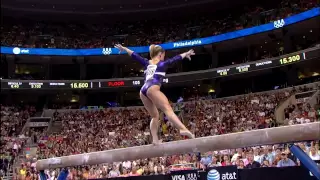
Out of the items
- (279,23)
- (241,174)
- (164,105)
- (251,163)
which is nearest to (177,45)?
(279,23)

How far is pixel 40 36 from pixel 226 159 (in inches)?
990

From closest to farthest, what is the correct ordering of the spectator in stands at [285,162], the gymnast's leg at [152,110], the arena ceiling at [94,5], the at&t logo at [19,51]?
the gymnast's leg at [152,110], the spectator in stands at [285,162], the at&t logo at [19,51], the arena ceiling at [94,5]

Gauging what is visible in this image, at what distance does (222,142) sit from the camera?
19.1 feet

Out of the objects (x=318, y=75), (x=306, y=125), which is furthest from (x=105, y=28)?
(x=306, y=125)

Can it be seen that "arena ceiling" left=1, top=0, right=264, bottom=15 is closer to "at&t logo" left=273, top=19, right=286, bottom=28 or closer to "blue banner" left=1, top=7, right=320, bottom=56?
"blue banner" left=1, top=7, right=320, bottom=56

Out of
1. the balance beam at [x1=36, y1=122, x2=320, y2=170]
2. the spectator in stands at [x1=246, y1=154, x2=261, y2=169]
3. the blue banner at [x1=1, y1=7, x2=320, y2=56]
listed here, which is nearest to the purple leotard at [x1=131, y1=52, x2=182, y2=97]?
the balance beam at [x1=36, y1=122, x2=320, y2=170]

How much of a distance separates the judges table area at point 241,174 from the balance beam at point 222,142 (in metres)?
2.20

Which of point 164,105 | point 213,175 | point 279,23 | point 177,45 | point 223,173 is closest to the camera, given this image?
point 164,105

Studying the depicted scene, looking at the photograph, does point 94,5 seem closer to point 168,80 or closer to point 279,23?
point 168,80

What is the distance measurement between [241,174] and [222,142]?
3184 mm

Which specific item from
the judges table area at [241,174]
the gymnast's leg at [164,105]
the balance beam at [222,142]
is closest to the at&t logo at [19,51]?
the judges table area at [241,174]

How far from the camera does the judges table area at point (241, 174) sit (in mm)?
7598

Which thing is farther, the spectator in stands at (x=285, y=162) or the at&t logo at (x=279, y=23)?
the at&t logo at (x=279, y=23)

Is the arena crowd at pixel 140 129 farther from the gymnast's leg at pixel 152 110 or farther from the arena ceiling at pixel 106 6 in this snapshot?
the arena ceiling at pixel 106 6
